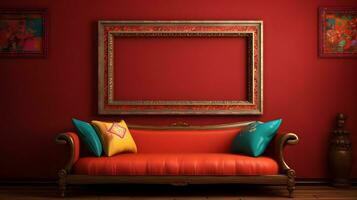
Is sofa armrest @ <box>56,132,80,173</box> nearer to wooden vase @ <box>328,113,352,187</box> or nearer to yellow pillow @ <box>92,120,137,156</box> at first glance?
yellow pillow @ <box>92,120,137,156</box>

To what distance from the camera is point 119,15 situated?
17.1ft

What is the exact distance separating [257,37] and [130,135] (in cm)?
179

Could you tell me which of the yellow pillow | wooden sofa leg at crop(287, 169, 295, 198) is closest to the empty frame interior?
the yellow pillow

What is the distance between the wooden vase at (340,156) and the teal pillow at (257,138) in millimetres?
882

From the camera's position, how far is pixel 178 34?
204 inches

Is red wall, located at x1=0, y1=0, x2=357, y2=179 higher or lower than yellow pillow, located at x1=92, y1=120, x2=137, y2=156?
higher

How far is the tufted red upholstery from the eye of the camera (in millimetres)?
4984

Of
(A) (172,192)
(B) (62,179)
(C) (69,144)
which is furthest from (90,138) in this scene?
(A) (172,192)

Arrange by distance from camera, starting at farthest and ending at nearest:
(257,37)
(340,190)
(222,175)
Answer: (257,37), (340,190), (222,175)

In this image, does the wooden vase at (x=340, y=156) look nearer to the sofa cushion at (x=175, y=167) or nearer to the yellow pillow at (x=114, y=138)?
the sofa cushion at (x=175, y=167)

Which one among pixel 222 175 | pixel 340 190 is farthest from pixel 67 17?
pixel 340 190

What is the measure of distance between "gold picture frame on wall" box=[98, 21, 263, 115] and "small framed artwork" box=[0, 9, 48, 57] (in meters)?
0.67

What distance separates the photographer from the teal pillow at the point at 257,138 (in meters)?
4.54

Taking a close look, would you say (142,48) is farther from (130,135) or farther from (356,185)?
(356,185)
